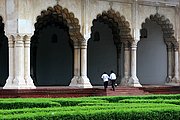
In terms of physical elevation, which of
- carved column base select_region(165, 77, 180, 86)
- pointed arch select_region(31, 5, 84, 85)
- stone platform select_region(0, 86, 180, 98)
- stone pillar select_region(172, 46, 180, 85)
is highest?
pointed arch select_region(31, 5, 84, 85)

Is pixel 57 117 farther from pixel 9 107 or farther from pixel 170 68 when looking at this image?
pixel 170 68

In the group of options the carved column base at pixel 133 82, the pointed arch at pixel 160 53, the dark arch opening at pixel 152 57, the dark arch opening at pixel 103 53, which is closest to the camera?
the carved column base at pixel 133 82

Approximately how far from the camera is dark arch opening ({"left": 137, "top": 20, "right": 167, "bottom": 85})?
28828mm

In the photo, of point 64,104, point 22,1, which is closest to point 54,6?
point 22,1

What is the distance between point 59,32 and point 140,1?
23.4ft

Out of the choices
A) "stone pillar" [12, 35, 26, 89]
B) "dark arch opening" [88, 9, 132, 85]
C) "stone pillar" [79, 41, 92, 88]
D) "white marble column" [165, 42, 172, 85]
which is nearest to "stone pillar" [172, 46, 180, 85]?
"white marble column" [165, 42, 172, 85]

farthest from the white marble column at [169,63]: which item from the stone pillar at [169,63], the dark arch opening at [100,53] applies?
the dark arch opening at [100,53]

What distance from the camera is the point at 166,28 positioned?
27.3 metres

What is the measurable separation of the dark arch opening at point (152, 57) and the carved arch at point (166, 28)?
0.89m

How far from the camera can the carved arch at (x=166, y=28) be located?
26763mm

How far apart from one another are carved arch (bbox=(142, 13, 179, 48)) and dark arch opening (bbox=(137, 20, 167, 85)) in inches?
34.9

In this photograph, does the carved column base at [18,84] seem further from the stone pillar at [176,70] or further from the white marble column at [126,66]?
the stone pillar at [176,70]

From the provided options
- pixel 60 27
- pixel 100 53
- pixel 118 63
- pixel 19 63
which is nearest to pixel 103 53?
pixel 100 53

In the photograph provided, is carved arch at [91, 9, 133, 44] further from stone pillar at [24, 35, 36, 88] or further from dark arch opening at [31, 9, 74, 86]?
stone pillar at [24, 35, 36, 88]
